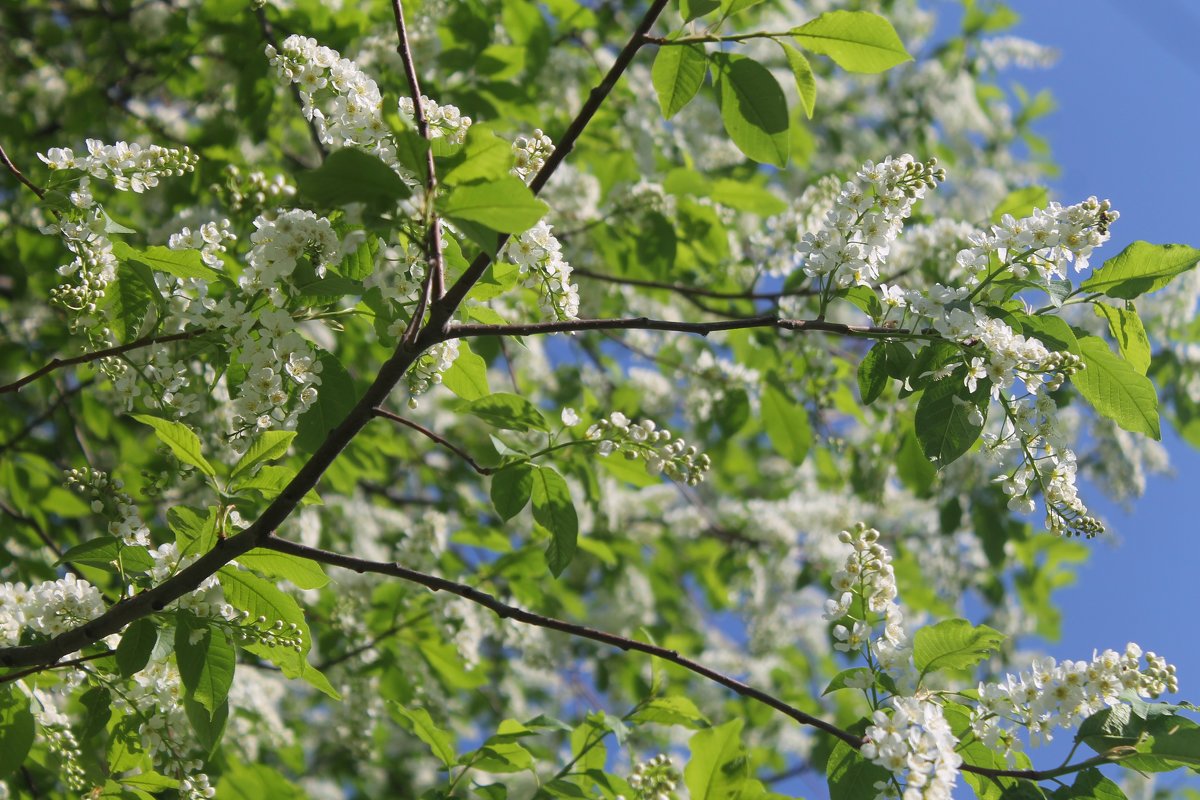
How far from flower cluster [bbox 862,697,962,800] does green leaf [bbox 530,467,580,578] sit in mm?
664

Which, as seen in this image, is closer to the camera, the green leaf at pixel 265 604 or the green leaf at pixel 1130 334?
the green leaf at pixel 265 604

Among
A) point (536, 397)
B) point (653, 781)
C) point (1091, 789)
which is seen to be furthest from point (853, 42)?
point (536, 397)

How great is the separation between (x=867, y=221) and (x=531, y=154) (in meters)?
0.62

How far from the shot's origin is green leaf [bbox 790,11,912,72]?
1.79 metres

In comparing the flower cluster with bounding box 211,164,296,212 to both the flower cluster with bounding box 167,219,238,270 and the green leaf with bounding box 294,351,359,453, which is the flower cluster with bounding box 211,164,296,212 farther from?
the green leaf with bounding box 294,351,359,453

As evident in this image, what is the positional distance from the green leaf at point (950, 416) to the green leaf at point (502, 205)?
776mm

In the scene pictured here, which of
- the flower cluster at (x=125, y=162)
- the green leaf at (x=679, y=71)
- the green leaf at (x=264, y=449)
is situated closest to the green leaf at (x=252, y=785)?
the green leaf at (x=264, y=449)

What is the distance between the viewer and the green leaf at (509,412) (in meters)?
2.01

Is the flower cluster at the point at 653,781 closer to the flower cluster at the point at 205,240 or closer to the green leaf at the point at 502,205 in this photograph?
the green leaf at the point at 502,205

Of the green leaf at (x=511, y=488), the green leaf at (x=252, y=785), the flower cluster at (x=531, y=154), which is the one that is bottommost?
the green leaf at (x=252, y=785)

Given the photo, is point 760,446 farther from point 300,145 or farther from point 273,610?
point 273,610

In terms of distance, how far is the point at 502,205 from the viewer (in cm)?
138

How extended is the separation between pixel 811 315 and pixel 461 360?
2077 mm

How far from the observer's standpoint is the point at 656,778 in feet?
7.12
